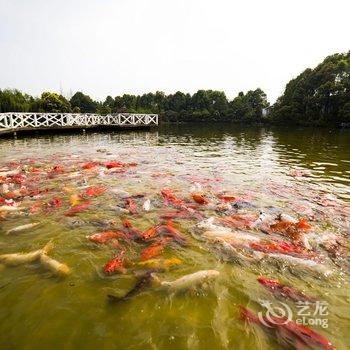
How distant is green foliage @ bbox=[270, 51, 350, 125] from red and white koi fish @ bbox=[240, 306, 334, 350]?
181 feet

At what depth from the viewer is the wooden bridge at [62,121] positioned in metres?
27.9

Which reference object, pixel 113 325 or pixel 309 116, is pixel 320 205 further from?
pixel 309 116

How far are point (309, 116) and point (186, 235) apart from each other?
61231mm

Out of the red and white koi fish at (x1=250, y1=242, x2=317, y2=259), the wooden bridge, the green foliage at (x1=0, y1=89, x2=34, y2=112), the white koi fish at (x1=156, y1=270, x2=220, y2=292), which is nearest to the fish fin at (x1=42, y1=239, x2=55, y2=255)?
the white koi fish at (x1=156, y1=270, x2=220, y2=292)

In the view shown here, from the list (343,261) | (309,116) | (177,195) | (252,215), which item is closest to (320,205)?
(252,215)

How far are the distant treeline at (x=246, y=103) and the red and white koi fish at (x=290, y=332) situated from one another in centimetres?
5008

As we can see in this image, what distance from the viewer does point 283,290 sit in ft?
14.3

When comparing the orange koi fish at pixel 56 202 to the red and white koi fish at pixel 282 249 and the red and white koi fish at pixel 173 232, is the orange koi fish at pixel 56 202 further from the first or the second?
the red and white koi fish at pixel 282 249

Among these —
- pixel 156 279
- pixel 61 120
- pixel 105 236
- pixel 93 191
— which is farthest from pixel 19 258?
pixel 61 120

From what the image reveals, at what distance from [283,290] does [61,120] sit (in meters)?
34.5

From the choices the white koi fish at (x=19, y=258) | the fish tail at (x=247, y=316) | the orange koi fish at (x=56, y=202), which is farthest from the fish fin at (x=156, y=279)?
the orange koi fish at (x=56, y=202)

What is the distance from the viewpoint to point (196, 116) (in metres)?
87.5

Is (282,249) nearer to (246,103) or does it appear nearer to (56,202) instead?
(56,202)

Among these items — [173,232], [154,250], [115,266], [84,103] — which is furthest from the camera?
[84,103]
